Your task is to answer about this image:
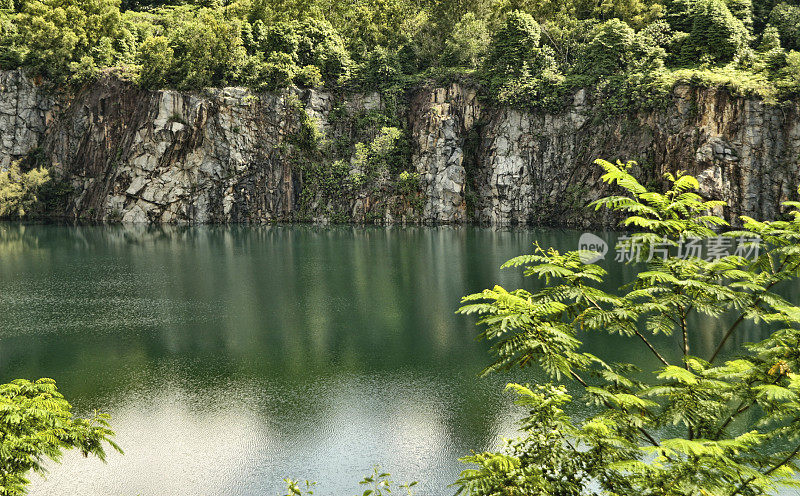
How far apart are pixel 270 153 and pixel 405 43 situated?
20675 mm

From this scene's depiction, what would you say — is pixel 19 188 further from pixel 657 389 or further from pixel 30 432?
pixel 657 389

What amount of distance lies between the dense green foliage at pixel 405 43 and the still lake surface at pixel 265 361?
25196 mm

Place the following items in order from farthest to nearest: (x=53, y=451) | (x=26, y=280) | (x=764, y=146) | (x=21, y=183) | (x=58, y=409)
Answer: (x=21, y=183)
(x=764, y=146)
(x=26, y=280)
(x=58, y=409)
(x=53, y=451)

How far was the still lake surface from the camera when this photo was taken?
1373 centimetres

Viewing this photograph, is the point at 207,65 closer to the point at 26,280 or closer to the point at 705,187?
the point at 26,280

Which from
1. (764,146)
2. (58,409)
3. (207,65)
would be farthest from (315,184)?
(58,409)

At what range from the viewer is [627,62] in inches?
2194

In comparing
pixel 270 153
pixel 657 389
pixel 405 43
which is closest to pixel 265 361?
pixel 657 389

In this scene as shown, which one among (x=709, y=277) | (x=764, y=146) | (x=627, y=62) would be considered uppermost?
(x=627, y=62)

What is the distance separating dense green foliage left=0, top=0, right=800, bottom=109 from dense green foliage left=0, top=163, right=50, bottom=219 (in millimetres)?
11757

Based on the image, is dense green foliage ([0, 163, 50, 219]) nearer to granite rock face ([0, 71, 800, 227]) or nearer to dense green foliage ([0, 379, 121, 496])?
granite rock face ([0, 71, 800, 227])

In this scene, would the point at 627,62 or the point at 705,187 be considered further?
the point at 627,62

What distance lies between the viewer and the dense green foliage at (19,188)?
64.0 metres

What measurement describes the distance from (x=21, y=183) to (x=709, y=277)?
74.3 m
